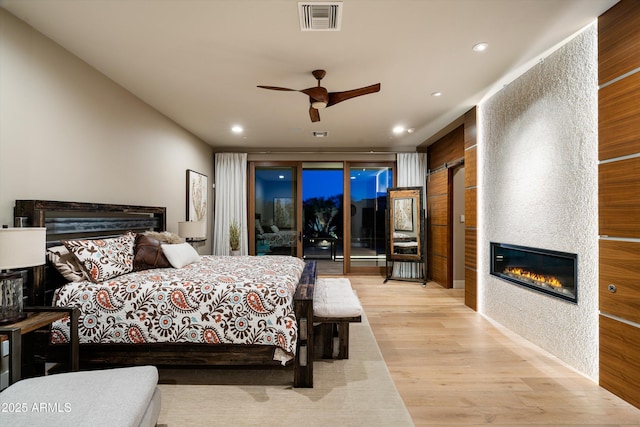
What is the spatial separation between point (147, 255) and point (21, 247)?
126 cm

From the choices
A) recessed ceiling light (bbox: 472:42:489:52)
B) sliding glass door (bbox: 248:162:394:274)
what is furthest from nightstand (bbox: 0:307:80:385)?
sliding glass door (bbox: 248:162:394:274)

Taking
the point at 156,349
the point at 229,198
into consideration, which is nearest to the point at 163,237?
the point at 156,349

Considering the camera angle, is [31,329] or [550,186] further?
[550,186]

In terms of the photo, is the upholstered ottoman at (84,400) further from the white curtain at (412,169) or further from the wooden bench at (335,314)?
the white curtain at (412,169)

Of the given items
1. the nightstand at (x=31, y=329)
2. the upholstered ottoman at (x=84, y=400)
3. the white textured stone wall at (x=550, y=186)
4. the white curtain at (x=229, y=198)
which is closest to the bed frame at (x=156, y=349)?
the nightstand at (x=31, y=329)

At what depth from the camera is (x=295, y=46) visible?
267 cm

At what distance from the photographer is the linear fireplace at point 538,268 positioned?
265 centimetres

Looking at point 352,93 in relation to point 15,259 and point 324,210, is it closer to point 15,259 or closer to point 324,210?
point 15,259

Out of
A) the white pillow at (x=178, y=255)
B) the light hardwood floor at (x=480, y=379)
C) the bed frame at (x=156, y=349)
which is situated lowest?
the light hardwood floor at (x=480, y=379)

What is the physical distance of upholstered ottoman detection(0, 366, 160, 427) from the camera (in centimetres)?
125

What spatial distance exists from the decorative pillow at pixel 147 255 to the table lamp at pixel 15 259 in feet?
3.49

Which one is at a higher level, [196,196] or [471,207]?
[196,196]

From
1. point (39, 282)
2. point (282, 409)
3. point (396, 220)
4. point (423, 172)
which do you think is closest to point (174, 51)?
point (39, 282)

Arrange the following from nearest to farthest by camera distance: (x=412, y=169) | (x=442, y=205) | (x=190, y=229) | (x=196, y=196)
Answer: (x=190, y=229)
(x=196, y=196)
(x=442, y=205)
(x=412, y=169)
